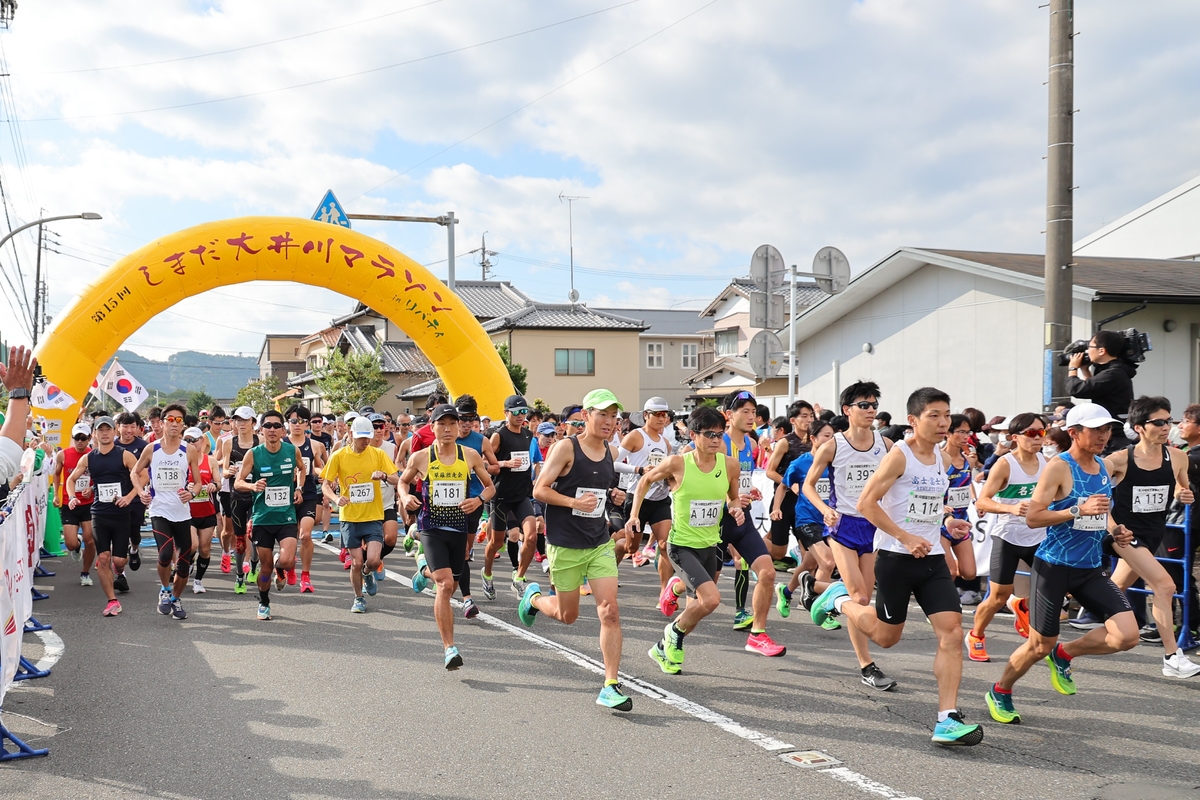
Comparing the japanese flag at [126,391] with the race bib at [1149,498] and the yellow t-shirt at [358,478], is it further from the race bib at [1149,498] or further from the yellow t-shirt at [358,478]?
the race bib at [1149,498]

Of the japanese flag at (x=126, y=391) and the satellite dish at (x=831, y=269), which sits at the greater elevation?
the satellite dish at (x=831, y=269)

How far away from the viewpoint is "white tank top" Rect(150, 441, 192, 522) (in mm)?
9297

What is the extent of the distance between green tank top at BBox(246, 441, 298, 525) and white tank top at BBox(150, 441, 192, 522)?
2.23 feet

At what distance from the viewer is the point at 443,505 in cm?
743

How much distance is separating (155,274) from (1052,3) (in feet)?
45.1

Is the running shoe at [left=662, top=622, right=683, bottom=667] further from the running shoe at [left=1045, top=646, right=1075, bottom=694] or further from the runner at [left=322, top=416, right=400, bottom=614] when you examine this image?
the runner at [left=322, top=416, right=400, bottom=614]

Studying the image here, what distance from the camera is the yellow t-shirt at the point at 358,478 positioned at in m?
9.42

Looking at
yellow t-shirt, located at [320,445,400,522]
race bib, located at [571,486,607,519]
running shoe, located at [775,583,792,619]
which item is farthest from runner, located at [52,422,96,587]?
running shoe, located at [775,583,792,619]

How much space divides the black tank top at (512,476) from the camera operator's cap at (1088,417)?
20.1 feet

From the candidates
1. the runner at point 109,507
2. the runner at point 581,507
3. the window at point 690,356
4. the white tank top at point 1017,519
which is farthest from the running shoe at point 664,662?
the window at point 690,356

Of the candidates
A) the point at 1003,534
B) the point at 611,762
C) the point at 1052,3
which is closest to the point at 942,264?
the point at 1052,3

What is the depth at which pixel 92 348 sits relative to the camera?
604 inches

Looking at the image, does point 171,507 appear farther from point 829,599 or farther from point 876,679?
point 876,679

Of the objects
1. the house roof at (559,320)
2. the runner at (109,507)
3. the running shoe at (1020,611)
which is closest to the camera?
the running shoe at (1020,611)
